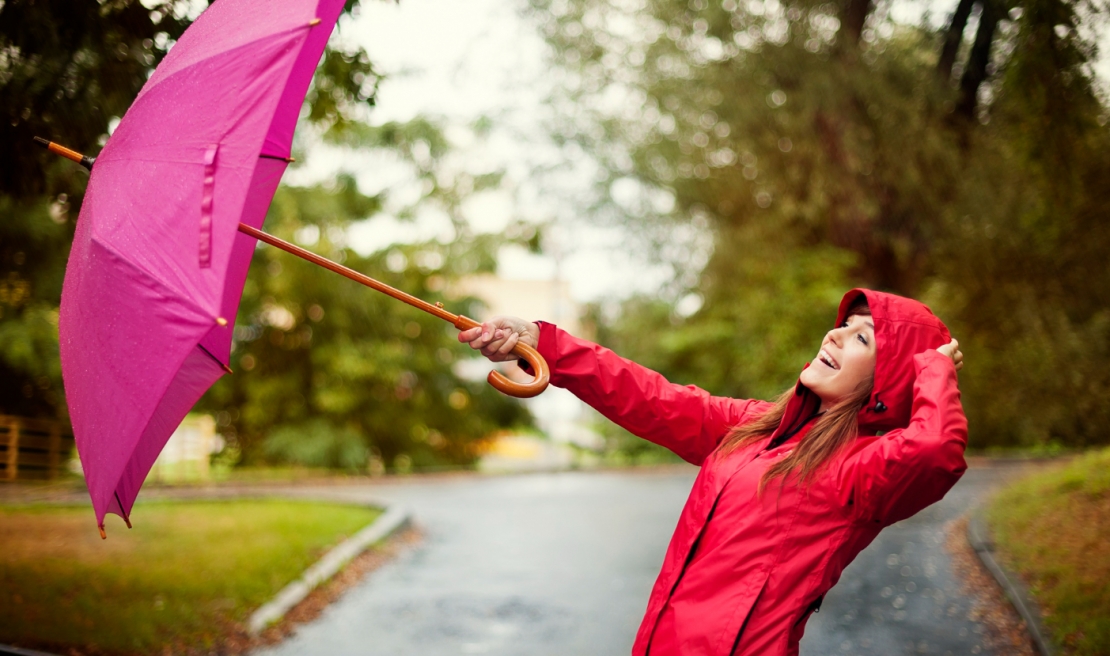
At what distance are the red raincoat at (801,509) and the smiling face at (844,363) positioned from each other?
0.21 feet

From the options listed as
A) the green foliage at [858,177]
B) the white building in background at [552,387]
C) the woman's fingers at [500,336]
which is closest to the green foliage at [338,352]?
the white building in background at [552,387]

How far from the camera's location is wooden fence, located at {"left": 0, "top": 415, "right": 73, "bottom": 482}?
47.4 ft

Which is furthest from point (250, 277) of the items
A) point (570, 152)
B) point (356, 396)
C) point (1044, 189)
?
point (1044, 189)

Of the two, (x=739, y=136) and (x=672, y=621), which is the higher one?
(x=739, y=136)

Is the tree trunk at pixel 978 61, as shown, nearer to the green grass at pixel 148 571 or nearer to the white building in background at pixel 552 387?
the green grass at pixel 148 571

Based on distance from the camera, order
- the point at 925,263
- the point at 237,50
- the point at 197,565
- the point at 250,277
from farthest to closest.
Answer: the point at 250,277, the point at 925,263, the point at 197,565, the point at 237,50

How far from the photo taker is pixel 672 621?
2.60m

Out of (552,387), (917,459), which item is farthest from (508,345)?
(552,387)

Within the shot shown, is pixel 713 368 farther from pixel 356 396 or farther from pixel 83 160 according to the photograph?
pixel 83 160

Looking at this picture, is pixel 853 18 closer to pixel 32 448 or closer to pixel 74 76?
pixel 74 76

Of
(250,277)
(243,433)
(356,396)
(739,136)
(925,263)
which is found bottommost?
(243,433)

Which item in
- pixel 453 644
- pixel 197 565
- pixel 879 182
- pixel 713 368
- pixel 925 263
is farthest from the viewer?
pixel 713 368

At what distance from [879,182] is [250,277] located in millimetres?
12472

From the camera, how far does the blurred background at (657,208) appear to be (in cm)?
621
